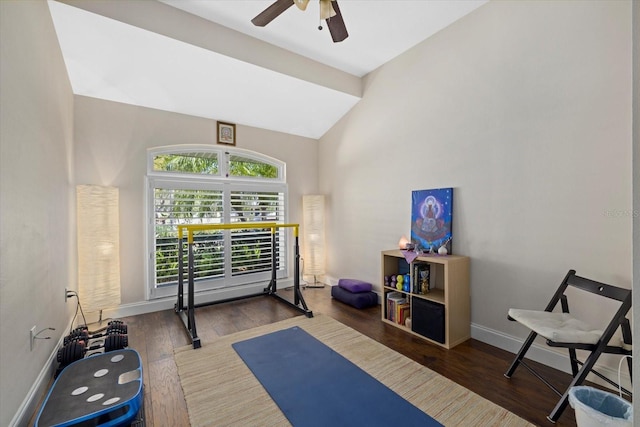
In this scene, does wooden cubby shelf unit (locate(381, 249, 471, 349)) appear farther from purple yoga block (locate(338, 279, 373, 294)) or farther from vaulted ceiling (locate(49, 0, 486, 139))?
vaulted ceiling (locate(49, 0, 486, 139))

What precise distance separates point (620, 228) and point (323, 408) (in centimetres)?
236

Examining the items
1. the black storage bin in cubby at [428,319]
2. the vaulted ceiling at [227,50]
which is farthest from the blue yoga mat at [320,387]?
the vaulted ceiling at [227,50]

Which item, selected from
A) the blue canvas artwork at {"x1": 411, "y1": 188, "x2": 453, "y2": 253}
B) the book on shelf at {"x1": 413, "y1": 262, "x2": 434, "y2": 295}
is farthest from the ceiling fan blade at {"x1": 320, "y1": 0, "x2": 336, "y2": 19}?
the book on shelf at {"x1": 413, "y1": 262, "x2": 434, "y2": 295}

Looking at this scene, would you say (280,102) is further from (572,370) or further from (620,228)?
(572,370)

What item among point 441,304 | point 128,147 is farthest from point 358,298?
point 128,147

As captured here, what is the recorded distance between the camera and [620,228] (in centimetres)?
188

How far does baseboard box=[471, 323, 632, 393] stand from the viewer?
190 cm

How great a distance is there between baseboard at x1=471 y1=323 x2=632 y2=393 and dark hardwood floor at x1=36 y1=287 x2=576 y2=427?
61mm

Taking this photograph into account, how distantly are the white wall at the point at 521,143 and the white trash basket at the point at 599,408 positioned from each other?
0.74m

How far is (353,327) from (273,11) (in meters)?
3.06

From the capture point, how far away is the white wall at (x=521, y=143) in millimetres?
1933

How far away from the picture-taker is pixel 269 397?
190 cm

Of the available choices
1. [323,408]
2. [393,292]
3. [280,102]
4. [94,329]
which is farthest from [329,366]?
[280,102]

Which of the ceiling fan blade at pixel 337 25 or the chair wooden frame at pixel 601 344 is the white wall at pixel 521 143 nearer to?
the chair wooden frame at pixel 601 344
